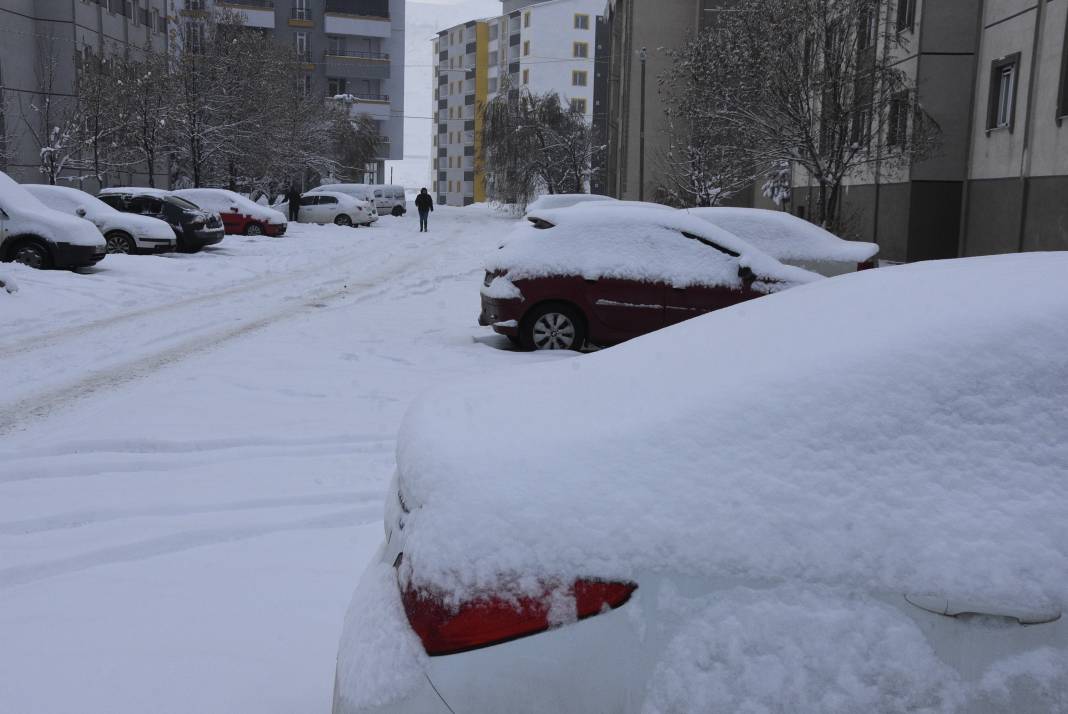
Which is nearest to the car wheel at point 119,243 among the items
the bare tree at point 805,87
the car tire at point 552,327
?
the bare tree at point 805,87

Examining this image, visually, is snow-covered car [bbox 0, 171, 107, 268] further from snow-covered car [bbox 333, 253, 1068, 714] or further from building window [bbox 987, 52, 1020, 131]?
building window [bbox 987, 52, 1020, 131]

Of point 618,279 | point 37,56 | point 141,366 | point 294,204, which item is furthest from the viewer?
point 37,56

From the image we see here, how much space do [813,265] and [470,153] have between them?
368 feet

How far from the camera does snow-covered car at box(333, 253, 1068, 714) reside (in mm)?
2117

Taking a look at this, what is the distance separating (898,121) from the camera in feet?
75.2

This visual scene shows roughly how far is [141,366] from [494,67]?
11663 cm

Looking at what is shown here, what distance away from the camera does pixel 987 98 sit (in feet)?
71.8

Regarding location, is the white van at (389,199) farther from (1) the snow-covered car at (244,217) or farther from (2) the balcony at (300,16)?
(2) the balcony at (300,16)

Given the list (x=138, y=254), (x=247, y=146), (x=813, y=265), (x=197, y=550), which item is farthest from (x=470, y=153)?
(x=197, y=550)

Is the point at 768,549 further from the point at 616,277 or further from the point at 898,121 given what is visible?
the point at 898,121

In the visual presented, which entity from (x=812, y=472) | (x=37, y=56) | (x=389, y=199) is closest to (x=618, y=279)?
(x=812, y=472)

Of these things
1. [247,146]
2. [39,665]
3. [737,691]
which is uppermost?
[247,146]

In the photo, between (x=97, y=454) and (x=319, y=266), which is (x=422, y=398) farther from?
(x=319, y=266)

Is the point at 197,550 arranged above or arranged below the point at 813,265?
below
